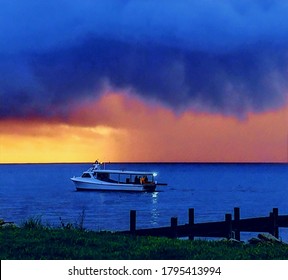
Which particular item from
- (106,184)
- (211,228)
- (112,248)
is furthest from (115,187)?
(112,248)

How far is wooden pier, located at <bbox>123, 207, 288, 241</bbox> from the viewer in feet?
88.6

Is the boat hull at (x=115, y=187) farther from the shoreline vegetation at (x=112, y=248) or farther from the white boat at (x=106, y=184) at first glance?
the shoreline vegetation at (x=112, y=248)

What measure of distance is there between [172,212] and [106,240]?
6962cm

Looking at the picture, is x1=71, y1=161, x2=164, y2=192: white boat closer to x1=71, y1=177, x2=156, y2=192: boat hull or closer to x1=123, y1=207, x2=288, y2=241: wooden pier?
x1=71, y1=177, x2=156, y2=192: boat hull

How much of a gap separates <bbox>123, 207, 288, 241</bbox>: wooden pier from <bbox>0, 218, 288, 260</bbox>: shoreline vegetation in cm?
960

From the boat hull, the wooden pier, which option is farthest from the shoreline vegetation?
the boat hull

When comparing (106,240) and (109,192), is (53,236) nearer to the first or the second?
(106,240)

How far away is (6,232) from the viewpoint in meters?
17.5

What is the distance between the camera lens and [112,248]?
49.0 feet

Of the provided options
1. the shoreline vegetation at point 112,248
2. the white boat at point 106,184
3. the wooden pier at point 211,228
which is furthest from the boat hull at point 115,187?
the shoreline vegetation at point 112,248

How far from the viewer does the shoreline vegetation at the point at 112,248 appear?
13.9 metres

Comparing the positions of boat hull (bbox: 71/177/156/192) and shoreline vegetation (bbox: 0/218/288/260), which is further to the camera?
boat hull (bbox: 71/177/156/192)

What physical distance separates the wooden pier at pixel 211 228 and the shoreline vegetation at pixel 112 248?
378 inches
